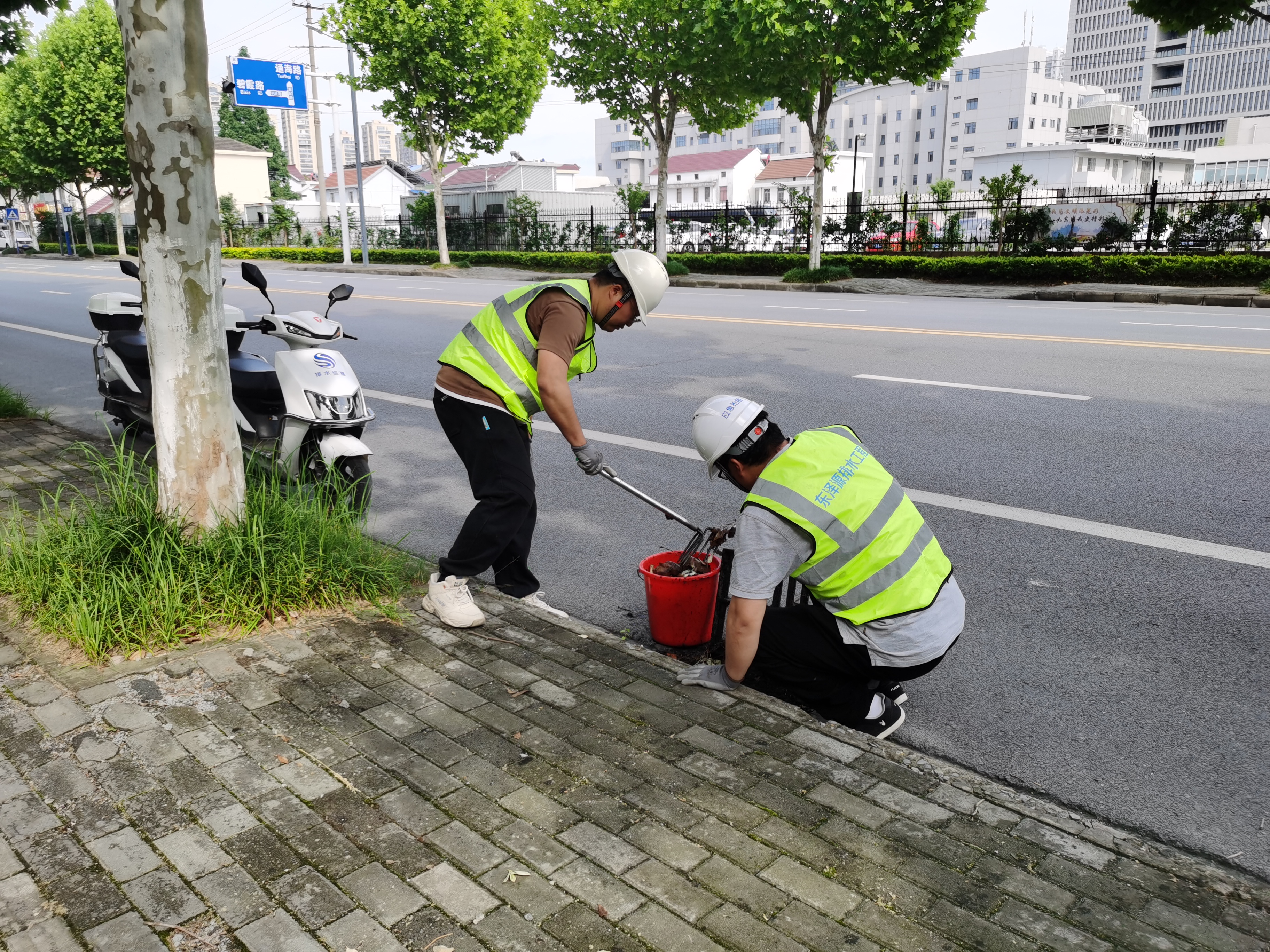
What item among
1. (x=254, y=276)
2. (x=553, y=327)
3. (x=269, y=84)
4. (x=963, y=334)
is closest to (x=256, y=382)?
(x=254, y=276)

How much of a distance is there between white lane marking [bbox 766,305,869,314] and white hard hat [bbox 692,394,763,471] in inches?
448

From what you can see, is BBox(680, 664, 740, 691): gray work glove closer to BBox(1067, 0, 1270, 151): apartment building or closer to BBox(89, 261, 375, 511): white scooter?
BBox(89, 261, 375, 511): white scooter

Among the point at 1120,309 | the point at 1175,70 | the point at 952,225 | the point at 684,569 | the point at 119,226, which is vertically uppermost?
the point at 1175,70

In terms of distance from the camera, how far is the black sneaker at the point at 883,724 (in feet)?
10.5

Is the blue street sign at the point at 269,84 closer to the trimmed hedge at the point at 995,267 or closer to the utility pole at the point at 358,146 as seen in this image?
the utility pole at the point at 358,146

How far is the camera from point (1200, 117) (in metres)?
104

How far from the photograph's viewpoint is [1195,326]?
469 inches

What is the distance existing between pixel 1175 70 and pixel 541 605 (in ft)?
420

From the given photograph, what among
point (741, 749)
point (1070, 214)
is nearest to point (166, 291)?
point (741, 749)

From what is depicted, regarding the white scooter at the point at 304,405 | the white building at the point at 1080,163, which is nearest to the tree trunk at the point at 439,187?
the white scooter at the point at 304,405

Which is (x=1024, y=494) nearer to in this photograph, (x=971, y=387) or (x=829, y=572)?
(x=829, y=572)

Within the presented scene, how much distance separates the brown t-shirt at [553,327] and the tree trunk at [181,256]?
1.06m

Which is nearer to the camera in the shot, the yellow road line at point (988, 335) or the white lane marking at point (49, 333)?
the yellow road line at point (988, 335)

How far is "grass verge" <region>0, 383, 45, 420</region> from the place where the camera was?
7164mm
